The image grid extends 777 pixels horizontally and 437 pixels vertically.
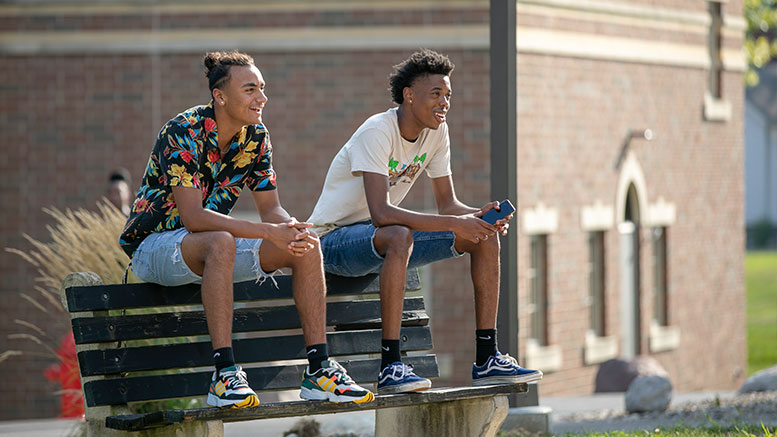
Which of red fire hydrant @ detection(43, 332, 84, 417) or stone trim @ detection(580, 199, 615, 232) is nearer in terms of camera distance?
red fire hydrant @ detection(43, 332, 84, 417)

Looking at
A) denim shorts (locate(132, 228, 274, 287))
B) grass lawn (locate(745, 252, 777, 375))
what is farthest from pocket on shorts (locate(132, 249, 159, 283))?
grass lawn (locate(745, 252, 777, 375))

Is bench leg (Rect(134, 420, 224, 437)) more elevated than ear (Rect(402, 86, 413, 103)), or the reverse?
ear (Rect(402, 86, 413, 103))

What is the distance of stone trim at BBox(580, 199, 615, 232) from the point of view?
52.5ft

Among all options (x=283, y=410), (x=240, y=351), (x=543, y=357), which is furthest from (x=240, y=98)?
(x=543, y=357)

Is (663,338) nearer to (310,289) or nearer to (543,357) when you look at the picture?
(543,357)

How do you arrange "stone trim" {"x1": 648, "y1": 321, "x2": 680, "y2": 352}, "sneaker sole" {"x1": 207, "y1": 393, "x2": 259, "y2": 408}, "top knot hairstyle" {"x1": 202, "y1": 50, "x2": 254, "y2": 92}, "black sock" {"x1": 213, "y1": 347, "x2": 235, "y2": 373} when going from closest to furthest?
"sneaker sole" {"x1": 207, "y1": 393, "x2": 259, "y2": 408}
"black sock" {"x1": 213, "y1": 347, "x2": 235, "y2": 373}
"top knot hairstyle" {"x1": 202, "y1": 50, "x2": 254, "y2": 92}
"stone trim" {"x1": 648, "y1": 321, "x2": 680, "y2": 352}

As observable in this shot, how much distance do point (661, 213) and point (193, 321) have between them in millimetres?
13219

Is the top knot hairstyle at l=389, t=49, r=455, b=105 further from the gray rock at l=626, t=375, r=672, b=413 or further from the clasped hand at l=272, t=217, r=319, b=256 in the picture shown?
the gray rock at l=626, t=375, r=672, b=413

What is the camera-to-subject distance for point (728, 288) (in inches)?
776

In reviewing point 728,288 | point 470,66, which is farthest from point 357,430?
point 728,288

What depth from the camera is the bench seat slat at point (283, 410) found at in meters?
4.62

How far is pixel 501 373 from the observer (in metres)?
5.56

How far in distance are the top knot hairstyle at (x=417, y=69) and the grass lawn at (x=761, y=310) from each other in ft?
65.1

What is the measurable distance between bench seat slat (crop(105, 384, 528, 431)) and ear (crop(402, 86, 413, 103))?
131 centimetres
